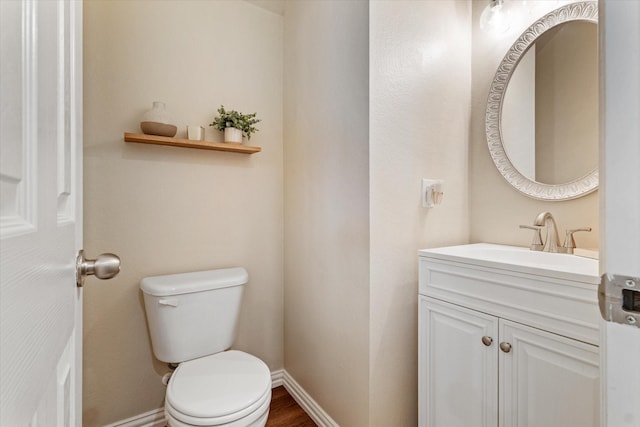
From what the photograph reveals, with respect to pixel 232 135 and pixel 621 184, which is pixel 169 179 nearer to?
pixel 232 135

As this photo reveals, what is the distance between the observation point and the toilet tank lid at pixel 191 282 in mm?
1360

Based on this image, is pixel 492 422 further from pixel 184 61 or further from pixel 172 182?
pixel 184 61

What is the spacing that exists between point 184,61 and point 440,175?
142 cm

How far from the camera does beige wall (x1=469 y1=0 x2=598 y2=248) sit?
4.10 ft

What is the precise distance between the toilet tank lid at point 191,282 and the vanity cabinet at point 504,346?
0.90 m

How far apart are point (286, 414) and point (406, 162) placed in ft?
4.68

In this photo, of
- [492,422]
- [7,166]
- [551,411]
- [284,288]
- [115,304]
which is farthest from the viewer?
[284,288]

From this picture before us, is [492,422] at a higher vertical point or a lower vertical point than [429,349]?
lower

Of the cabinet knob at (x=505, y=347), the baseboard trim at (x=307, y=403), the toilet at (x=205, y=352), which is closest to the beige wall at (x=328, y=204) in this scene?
the baseboard trim at (x=307, y=403)

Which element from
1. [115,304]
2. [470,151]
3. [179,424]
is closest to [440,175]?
[470,151]

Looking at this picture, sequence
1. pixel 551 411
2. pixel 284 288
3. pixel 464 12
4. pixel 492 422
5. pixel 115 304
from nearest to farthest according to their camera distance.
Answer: pixel 551 411 → pixel 492 422 → pixel 115 304 → pixel 464 12 → pixel 284 288

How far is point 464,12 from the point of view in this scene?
5.07 ft

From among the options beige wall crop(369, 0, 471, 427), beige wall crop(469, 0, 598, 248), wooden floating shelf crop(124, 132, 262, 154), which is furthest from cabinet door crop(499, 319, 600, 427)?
wooden floating shelf crop(124, 132, 262, 154)

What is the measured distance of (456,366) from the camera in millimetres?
1120
